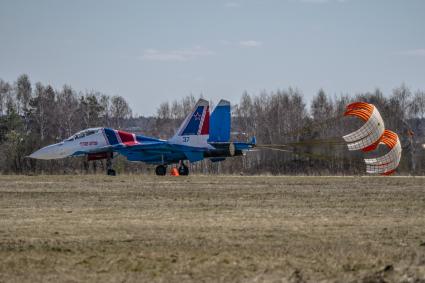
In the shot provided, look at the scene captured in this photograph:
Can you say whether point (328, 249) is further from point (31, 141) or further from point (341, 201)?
point (31, 141)

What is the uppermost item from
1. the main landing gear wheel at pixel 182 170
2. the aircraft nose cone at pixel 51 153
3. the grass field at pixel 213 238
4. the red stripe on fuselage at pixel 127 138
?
the red stripe on fuselage at pixel 127 138

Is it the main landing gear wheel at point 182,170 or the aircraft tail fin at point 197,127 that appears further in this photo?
the main landing gear wheel at point 182,170

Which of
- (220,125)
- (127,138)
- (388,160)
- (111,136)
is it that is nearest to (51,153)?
(111,136)

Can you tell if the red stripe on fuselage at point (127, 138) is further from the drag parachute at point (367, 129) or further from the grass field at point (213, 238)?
the grass field at point (213, 238)

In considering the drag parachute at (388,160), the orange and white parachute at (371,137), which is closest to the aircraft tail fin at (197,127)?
the orange and white parachute at (371,137)

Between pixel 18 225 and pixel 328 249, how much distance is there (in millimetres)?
6306

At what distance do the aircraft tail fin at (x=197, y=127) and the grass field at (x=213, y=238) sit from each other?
17.1m

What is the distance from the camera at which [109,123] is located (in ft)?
283

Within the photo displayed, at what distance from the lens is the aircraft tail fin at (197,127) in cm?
4069

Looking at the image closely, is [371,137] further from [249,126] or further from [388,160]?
[249,126]

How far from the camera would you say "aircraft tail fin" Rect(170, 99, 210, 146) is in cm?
4069

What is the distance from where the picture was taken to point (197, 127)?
40.8 metres

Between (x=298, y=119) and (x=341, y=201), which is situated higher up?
(x=298, y=119)

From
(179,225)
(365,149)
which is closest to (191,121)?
(365,149)
